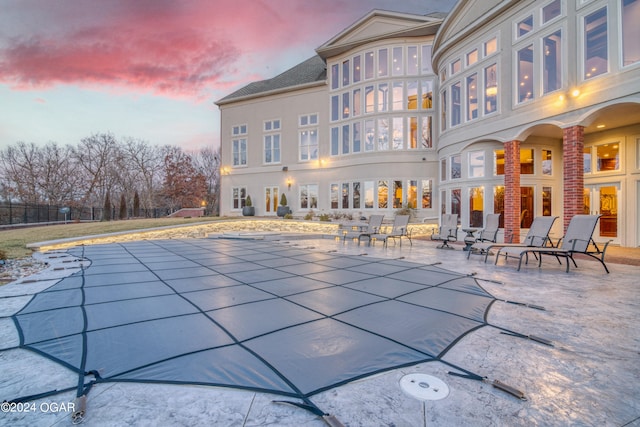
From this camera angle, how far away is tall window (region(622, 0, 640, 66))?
23.5 ft

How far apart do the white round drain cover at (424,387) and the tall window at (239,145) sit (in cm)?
2303

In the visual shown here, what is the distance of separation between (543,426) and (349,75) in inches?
814

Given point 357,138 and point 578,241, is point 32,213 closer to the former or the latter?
point 357,138

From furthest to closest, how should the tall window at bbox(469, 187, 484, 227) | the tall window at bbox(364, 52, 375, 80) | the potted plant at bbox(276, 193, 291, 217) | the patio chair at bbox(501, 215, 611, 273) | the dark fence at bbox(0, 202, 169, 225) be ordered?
1. the potted plant at bbox(276, 193, 291, 217)
2. the dark fence at bbox(0, 202, 169, 225)
3. the tall window at bbox(364, 52, 375, 80)
4. the tall window at bbox(469, 187, 484, 227)
5. the patio chair at bbox(501, 215, 611, 273)

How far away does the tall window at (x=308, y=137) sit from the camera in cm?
2116

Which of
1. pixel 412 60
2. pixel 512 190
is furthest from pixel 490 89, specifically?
pixel 412 60

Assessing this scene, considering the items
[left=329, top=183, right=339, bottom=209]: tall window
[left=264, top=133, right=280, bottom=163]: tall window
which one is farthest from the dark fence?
[left=329, top=183, right=339, bottom=209]: tall window

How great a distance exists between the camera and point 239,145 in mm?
23953

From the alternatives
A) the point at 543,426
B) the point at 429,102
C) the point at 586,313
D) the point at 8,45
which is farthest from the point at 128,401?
the point at 8,45

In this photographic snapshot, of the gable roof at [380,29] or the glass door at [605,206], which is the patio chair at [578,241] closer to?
the glass door at [605,206]

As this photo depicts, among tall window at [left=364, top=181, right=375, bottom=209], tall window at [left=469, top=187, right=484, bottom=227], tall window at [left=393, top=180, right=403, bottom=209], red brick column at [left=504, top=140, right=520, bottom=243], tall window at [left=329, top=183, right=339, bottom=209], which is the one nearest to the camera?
red brick column at [left=504, top=140, right=520, bottom=243]

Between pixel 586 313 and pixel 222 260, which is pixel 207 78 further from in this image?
pixel 586 313

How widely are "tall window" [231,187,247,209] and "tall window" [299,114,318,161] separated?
5773 millimetres

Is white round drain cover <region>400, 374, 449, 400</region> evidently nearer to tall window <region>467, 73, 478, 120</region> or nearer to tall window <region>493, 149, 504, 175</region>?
tall window <region>493, 149, 504, 175</region>
